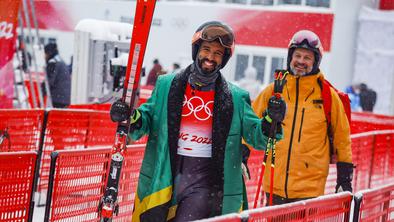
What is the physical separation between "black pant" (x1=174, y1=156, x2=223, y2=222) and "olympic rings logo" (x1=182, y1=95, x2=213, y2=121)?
243mm

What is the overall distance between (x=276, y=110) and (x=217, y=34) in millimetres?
564

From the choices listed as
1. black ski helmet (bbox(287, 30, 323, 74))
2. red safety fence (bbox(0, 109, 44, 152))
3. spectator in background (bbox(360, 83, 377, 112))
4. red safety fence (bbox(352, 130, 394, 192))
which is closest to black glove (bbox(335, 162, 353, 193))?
black ski helmet (bbox(287, 30, 323, 74))

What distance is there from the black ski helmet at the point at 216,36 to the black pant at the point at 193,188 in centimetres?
63

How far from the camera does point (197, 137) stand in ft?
15.6

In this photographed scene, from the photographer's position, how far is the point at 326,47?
2692 cm

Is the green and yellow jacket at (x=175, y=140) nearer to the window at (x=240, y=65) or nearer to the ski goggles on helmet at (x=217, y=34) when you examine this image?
the ski goggles on helmet at (x=217, y=34)

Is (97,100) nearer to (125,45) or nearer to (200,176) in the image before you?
(125,45)

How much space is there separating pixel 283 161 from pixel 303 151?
0.16m

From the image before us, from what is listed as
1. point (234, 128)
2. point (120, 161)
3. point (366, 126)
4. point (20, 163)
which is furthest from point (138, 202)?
point (366, 126)

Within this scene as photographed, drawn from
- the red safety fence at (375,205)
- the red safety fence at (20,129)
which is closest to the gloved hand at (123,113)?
the red safety fence at (375,205)

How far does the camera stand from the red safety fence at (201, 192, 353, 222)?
4.13 m

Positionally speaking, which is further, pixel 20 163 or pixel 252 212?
pixel 20 163

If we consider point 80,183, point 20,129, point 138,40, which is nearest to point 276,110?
point 138,40

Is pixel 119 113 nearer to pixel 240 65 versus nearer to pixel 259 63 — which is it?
pixel 259 63
